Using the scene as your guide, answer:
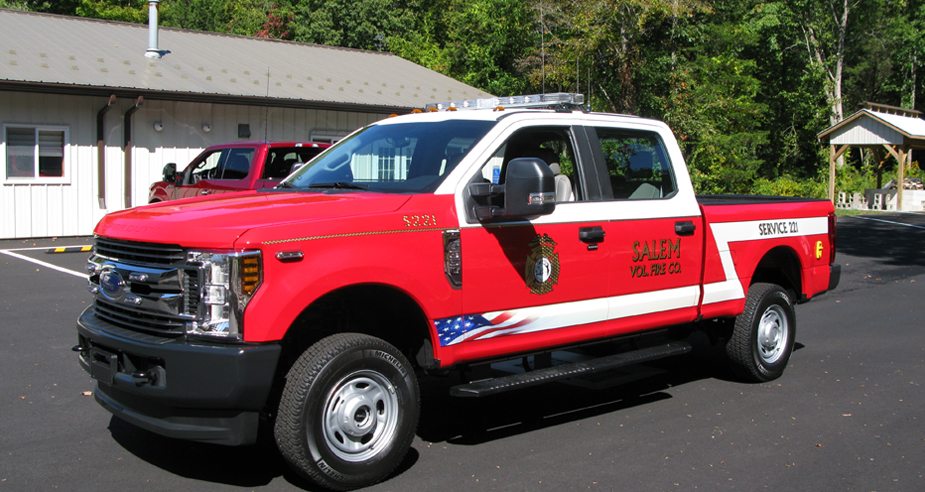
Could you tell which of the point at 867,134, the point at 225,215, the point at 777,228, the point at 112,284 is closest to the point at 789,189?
the point at 867,134

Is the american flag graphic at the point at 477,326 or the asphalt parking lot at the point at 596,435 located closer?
the asphalt parking lot at the point at 596,435

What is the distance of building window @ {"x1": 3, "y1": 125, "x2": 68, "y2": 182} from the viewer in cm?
1761

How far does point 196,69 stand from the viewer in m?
20.7

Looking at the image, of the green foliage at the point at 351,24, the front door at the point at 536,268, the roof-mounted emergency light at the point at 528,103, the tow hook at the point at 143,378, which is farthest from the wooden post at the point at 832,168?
the tow hook at the point at 143,378

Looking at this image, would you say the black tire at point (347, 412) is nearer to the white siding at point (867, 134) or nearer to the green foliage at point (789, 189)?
the white siding at point (867, 134)

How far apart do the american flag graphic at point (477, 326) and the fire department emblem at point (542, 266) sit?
22cm

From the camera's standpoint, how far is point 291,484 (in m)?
4.55

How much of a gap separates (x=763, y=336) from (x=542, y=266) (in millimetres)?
2808

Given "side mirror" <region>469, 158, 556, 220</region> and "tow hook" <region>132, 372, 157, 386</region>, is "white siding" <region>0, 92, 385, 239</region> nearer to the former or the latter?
"side mirror" <region>469, 158, 556, 220</region>

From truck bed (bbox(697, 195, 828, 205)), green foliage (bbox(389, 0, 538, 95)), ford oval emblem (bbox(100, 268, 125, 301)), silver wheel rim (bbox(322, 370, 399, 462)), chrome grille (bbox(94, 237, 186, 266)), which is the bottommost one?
silver wheel rim (bbox(322, 370, 399, 462))

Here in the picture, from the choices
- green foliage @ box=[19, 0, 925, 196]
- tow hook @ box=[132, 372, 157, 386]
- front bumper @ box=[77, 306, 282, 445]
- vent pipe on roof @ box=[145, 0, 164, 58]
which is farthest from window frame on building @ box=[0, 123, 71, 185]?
tow hook @ box=[132, 372, 157, 386]

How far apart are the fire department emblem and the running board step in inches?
20.9

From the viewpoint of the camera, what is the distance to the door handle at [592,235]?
17.7 ft

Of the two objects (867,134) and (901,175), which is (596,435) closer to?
(901,175)
